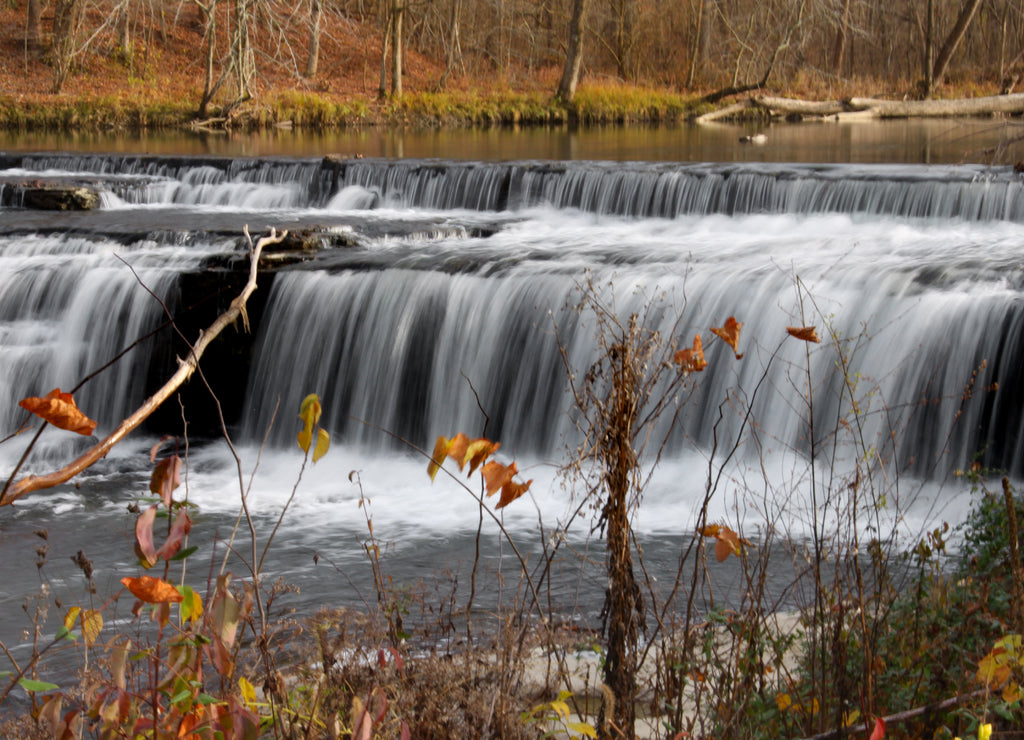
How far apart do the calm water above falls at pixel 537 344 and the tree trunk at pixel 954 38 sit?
1534 centimetres

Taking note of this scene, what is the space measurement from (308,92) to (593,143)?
35.6 ft

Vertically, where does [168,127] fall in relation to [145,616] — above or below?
above

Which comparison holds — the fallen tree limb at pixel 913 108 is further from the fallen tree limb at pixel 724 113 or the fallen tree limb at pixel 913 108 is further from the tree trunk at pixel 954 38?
the fallen tree limb at pixel 724 113

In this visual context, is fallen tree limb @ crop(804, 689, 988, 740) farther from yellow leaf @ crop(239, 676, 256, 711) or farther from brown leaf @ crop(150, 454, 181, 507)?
brown leaf @ crop(150, 454, 181, 507)

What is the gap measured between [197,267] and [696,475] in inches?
205

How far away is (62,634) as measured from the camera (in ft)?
7.02

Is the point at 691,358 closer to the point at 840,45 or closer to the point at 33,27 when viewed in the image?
the point at 33,27

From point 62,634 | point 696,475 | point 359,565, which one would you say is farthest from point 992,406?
point 62,634

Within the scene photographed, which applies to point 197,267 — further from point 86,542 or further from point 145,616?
point 145,616

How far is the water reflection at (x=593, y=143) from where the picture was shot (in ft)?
58.6

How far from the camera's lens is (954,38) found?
28.8 m

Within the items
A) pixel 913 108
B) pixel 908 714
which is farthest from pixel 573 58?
pixel 908 714

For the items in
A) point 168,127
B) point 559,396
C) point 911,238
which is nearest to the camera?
point 559,396

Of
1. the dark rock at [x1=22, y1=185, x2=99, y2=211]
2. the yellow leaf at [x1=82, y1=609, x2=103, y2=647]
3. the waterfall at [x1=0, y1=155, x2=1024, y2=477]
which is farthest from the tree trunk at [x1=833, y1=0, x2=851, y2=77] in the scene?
the yellow leaf at [x1=82, y1=609, x2=103, y2=647]
